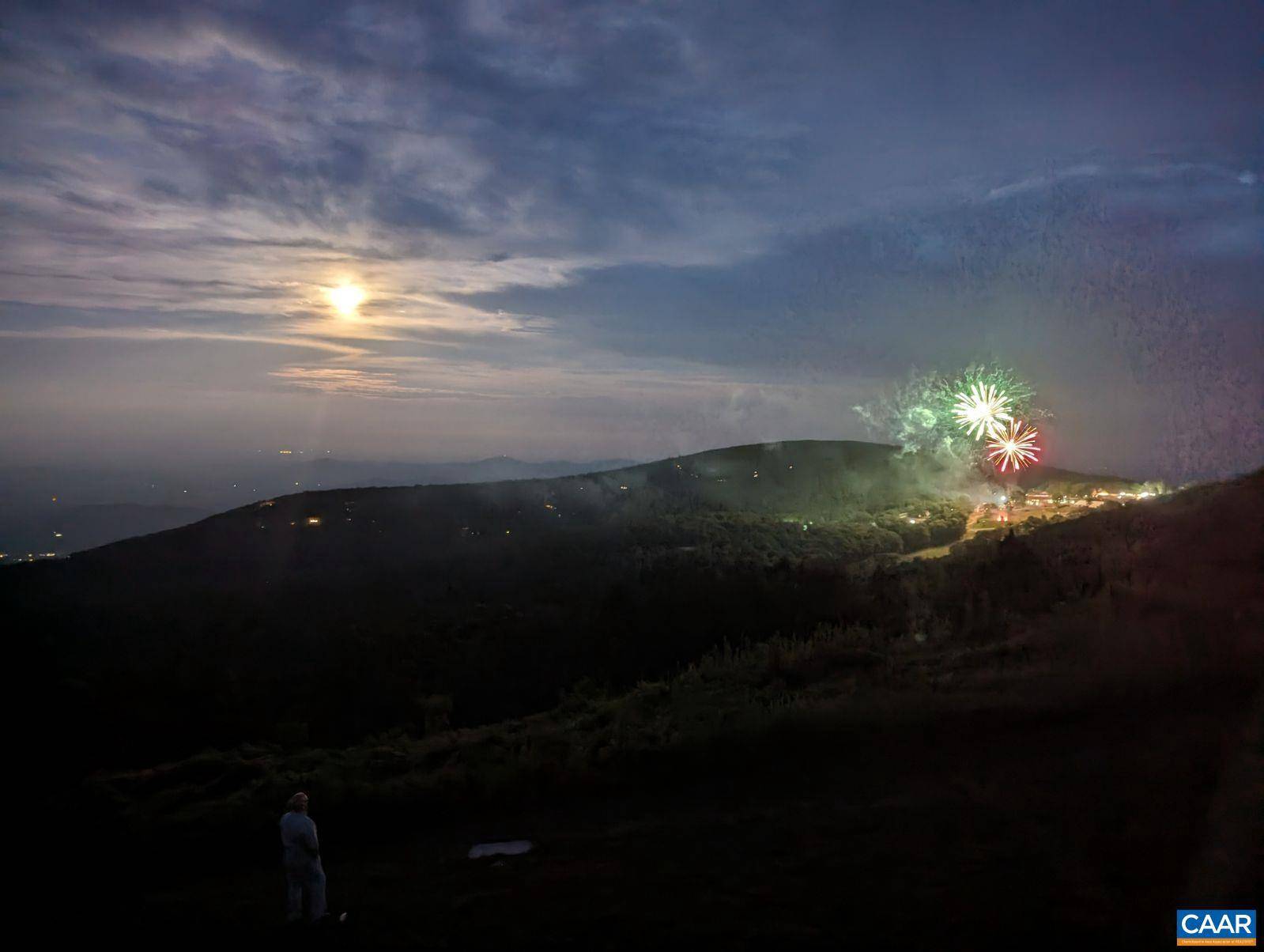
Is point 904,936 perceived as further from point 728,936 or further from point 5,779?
point 5,779

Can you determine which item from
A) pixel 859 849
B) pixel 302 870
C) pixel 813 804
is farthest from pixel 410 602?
pixel 859 849

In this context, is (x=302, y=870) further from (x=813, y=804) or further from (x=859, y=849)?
(x=813, y=804)

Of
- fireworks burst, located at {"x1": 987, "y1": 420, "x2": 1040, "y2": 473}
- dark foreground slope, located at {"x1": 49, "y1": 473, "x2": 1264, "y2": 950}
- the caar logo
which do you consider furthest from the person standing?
fireworks burst, located at {"x1": 987, "y1": 420, "x2": 1040, "y2": 473}

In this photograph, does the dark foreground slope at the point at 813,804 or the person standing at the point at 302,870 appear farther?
the person standing at the point at 302,870

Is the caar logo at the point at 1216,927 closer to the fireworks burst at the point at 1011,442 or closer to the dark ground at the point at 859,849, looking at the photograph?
the dark ground at the point at 859,849

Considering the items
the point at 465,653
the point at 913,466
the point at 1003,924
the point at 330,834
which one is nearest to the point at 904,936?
the point at 1003,924

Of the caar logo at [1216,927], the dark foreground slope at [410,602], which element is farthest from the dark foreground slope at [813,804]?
the dark foreground slope at [410,602]

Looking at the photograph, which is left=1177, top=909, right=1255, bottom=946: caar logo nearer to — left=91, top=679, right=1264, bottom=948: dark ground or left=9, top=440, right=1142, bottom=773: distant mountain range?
left=91, top=679, right=1264, bottom=948: dark ground
